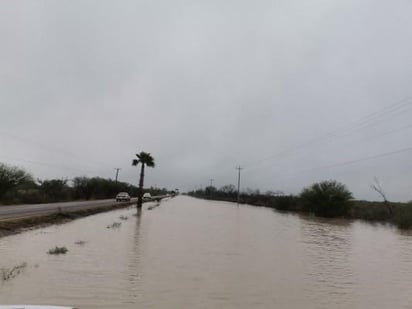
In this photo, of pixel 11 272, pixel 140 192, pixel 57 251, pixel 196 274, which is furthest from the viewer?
pixel 140 192

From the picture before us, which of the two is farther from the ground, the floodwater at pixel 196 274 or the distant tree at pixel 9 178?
the distant tree at pixel 9 178

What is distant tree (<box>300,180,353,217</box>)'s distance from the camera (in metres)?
59.9

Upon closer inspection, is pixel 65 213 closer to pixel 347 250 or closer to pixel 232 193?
pixel 347 250

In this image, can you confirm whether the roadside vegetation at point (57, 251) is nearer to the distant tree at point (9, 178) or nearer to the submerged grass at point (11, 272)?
the submerged grass at point (11, 272)

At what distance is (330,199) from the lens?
60438 mm

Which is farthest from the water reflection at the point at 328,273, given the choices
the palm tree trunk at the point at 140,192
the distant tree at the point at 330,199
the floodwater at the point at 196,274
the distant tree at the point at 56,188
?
the distant tree at the point at 56,188

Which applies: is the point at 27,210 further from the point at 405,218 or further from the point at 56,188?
the point at 56,188

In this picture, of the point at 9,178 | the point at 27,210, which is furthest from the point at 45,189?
the point at 27,210

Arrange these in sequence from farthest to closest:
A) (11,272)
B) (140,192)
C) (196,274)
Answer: (140,192) → (196,274) → (11,272)

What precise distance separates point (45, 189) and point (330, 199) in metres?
43.4

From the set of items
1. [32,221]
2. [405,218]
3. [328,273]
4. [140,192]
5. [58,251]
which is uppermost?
[140,192]

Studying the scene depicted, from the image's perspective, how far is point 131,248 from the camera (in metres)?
18.3

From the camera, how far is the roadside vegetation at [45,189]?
50062 mm

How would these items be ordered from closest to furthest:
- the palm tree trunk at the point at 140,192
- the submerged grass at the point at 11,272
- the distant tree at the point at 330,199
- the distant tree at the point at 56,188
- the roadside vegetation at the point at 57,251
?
1. the submerged grass at the point at 11,272
2. the roadside vegetation at the point at 57,251
3. the palm tree trunk at the point at 140,192
4. the distant tree at the point at 330,199
5. the distant tree at the point at 56,188
